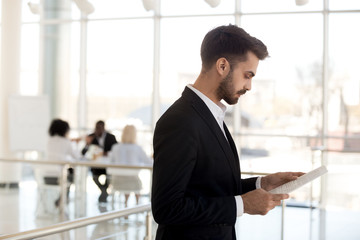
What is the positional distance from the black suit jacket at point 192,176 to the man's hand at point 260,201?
44 millimetres

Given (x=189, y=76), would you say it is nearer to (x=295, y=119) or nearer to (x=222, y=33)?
(x=295, y=119)

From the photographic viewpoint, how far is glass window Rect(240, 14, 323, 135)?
10.6m

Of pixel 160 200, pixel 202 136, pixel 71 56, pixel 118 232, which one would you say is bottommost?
pixel 118 232

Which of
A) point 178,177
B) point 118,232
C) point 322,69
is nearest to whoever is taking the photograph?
point 178,177

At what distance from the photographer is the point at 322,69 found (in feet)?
34.3

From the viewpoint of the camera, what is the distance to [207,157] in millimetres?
1765

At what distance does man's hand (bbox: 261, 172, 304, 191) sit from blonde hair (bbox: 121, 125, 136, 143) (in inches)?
233

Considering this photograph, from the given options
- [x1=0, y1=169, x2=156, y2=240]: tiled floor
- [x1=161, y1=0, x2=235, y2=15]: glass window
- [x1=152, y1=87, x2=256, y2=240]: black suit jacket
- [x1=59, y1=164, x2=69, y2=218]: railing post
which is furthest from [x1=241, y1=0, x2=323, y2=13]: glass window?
[x1=152, y1=87, x2=256, y2=240]: black suit jacket

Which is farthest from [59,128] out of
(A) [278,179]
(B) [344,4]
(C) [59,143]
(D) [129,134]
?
(A) [278,179]

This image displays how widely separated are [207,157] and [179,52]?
992 cm

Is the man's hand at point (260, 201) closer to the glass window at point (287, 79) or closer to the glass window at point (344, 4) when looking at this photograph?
the glass window at point (344, 4)

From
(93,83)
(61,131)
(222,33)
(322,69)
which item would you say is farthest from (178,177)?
(93,83)

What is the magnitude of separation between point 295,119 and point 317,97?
0.55 m

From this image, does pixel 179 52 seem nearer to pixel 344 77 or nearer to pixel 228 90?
pixel 344 77
